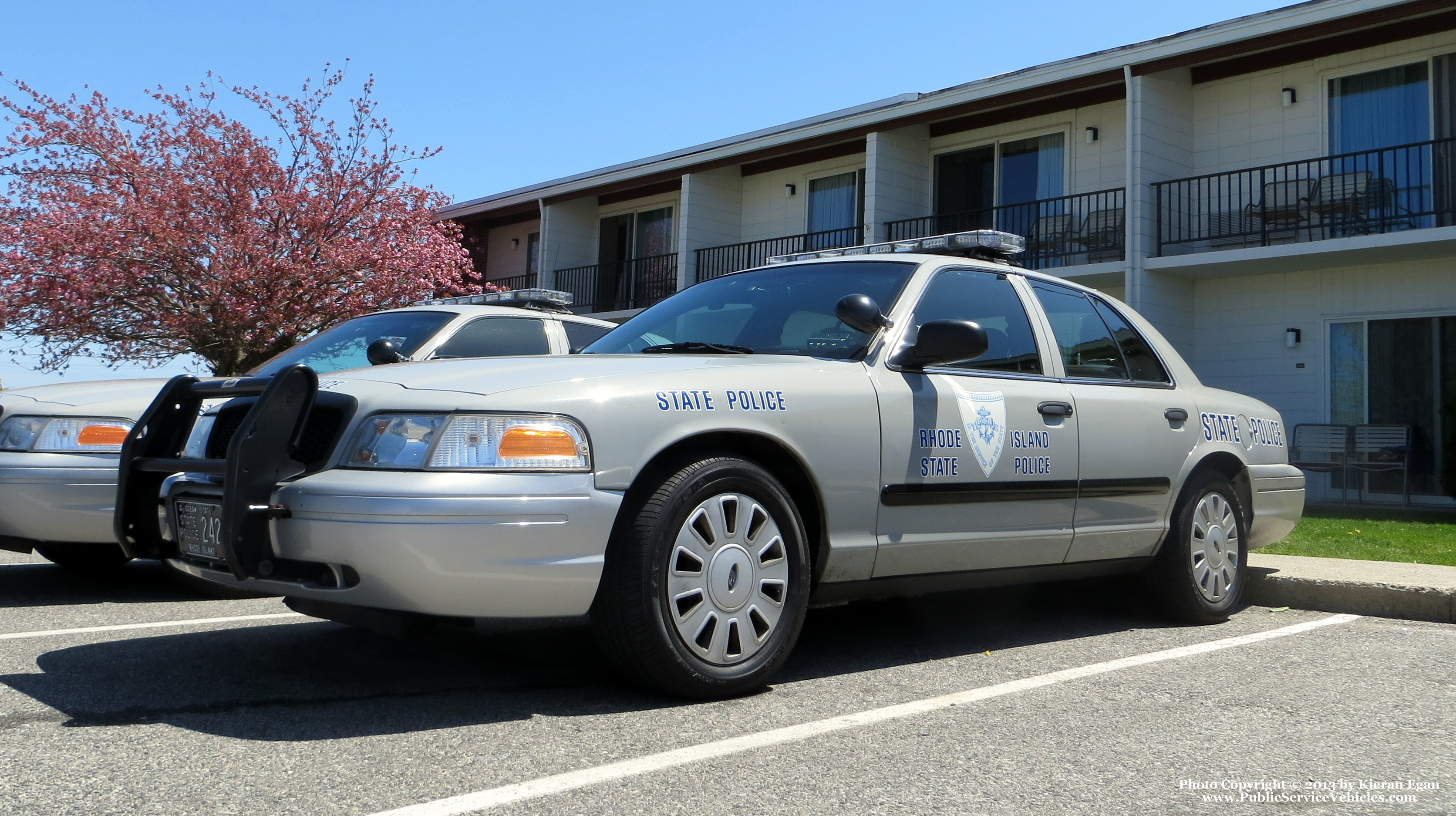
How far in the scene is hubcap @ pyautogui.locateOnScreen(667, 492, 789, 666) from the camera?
3.40m

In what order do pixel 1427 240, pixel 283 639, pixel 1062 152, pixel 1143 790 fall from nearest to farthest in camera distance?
pixel 1143 790
pixel 283 639
pixel 1427 240
pixel 1062 152

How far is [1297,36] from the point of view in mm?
13078

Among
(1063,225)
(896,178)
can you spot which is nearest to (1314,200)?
(1063,225)

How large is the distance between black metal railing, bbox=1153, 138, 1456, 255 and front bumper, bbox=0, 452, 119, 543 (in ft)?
37.0

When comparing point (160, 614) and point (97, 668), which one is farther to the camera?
point (160, 614)

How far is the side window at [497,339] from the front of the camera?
6.57 meters

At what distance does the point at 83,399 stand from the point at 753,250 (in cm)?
1526

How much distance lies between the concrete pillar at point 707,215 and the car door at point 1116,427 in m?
14.7

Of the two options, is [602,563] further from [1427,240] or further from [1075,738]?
[1427,240]

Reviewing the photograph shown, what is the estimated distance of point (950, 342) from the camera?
3973 millimetres

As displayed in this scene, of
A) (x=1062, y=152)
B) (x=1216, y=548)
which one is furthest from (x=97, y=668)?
(x=1062, y=152)

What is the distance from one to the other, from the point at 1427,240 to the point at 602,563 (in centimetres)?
1172

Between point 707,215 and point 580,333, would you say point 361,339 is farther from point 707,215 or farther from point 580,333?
point 707,215

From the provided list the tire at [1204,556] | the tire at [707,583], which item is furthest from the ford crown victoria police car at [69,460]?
the tire at [1204,556]
